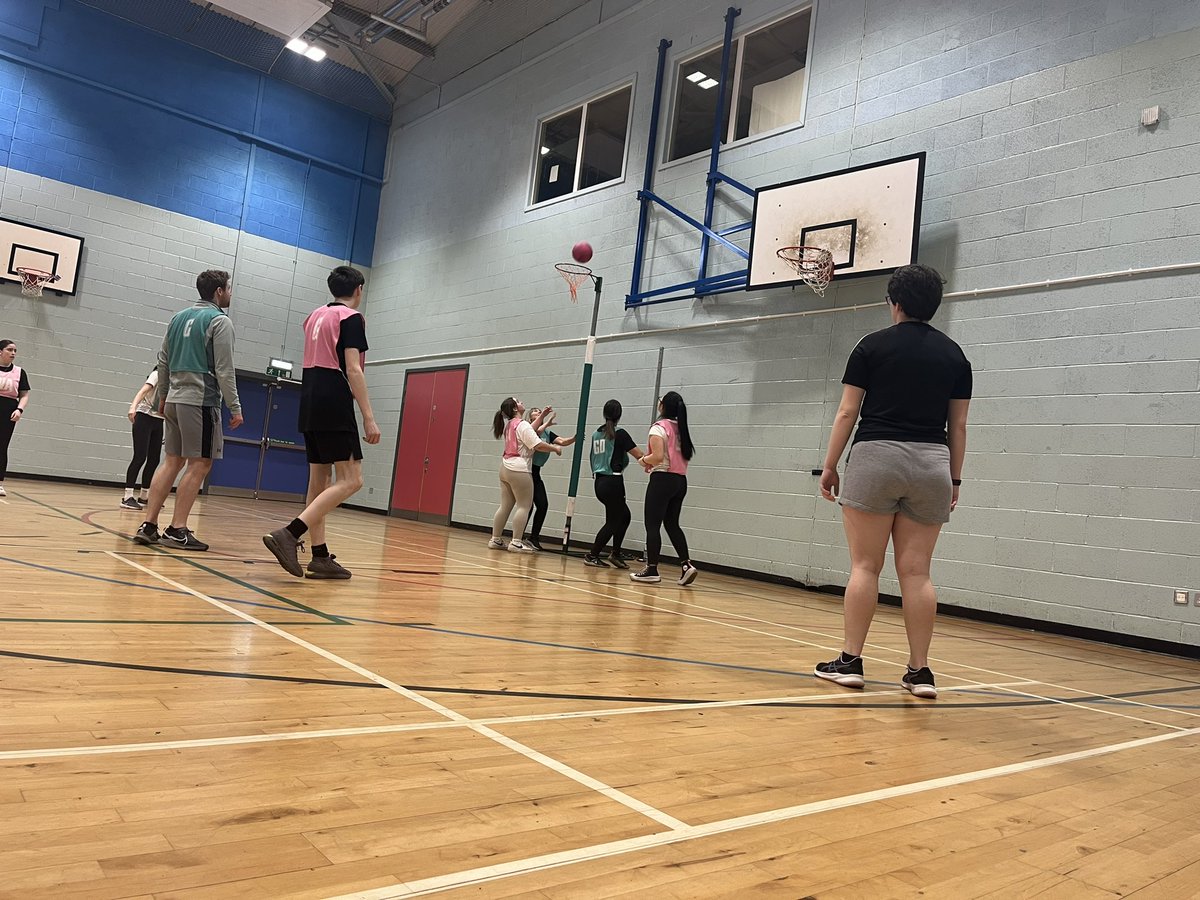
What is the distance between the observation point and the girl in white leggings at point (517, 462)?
8133 millimetres

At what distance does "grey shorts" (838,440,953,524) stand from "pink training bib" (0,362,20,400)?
900 centimetres

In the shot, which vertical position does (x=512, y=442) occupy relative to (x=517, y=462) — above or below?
above

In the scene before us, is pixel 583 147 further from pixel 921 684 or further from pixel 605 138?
pixel 921 684

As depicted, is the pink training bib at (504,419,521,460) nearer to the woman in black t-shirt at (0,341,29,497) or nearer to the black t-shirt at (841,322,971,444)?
the woman in black t-shirt at (0,341,29,497)

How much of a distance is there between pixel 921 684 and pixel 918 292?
148 cm

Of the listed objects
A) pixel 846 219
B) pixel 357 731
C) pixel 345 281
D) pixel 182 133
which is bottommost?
pixel 357 731

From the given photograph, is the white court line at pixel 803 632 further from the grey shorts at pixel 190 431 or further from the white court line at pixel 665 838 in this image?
the grey shorts at pixel 190 431

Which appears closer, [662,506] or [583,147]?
[662,506]

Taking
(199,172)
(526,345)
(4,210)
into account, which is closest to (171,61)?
(199,172)

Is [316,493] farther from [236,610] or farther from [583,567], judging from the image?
[583,567]

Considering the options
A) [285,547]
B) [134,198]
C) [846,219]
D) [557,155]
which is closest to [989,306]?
[846,219]

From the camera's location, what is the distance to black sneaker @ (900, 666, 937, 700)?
3.08 metres

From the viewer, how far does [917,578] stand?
310cm

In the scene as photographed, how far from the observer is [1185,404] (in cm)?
589
